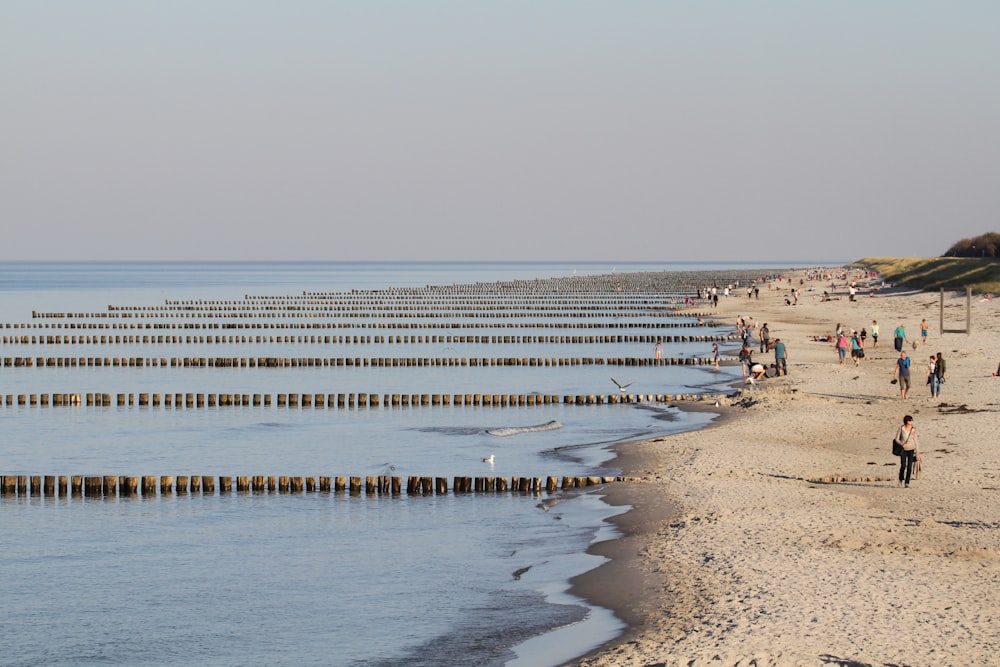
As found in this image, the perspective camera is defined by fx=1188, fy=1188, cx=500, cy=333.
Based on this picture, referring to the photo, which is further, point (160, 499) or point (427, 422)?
point (427, 422)

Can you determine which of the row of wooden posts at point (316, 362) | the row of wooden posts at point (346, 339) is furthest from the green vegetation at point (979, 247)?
the row of wooden posts at point (316, 362)

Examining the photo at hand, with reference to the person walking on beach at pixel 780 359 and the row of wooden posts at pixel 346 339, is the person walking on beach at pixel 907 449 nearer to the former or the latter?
the person walking on beach at pixel 780 359

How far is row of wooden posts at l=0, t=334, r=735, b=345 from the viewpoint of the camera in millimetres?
74438

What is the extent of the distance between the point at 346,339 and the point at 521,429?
37.8 m

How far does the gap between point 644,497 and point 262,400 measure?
24.7m

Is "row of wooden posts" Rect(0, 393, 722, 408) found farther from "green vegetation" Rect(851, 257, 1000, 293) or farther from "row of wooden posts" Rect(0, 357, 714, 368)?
"green vegetation" Rect(851, 257, 1000, 293)

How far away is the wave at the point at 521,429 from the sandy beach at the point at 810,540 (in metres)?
5.72

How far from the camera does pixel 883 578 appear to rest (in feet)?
57.1

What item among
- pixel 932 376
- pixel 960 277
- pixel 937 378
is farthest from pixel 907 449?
pixel 960 277

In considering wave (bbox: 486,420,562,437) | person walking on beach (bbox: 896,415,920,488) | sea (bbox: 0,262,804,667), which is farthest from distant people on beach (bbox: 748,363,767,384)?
person walking on beach (bbox: 896,415,920,488)

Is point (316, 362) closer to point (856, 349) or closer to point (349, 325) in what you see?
point (349, 325)

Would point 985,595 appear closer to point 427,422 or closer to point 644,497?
point 644,497

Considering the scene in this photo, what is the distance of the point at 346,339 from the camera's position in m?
74.4

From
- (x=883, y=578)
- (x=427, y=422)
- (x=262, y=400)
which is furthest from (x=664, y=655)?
(x=262, y=400)
